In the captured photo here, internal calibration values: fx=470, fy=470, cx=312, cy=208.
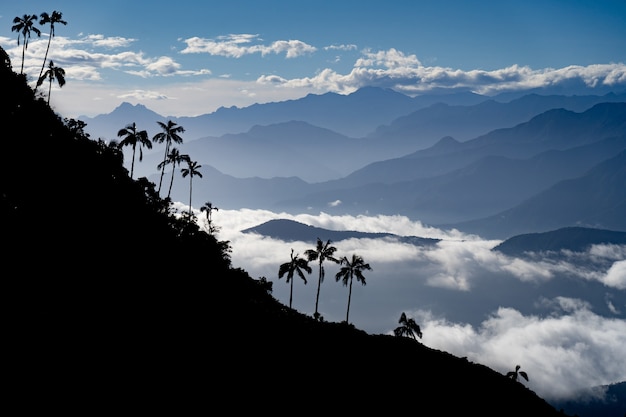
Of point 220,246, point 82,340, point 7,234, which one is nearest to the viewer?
point 82,340

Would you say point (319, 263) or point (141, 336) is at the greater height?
point (319, 263)

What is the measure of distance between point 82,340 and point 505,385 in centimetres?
2890

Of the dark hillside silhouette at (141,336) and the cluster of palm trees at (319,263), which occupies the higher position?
the cluster of palm trees at (319,263)

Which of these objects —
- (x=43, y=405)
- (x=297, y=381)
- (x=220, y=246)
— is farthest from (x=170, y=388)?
(x=220, y=246)

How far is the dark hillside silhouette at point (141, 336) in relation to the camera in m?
18.7

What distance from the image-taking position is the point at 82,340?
1970 cm

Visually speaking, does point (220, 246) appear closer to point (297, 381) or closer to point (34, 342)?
point (297, 381)

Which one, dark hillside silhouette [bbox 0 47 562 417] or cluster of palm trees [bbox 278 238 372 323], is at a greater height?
cluster of palm trees [bbox 278 238 372 323]

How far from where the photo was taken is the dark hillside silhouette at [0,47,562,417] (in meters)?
18.7

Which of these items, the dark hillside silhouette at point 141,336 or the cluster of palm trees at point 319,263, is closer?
the dark hillside silhouette at point 141,336

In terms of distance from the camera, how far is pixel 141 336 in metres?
22.3

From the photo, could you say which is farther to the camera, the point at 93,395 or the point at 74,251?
the point at 74,251

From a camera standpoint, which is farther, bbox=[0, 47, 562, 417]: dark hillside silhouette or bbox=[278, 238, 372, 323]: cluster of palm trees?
bbox=[278, 238, 372, 323]: cluster of palm trees

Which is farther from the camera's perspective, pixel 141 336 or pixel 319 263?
pixel 319 263
